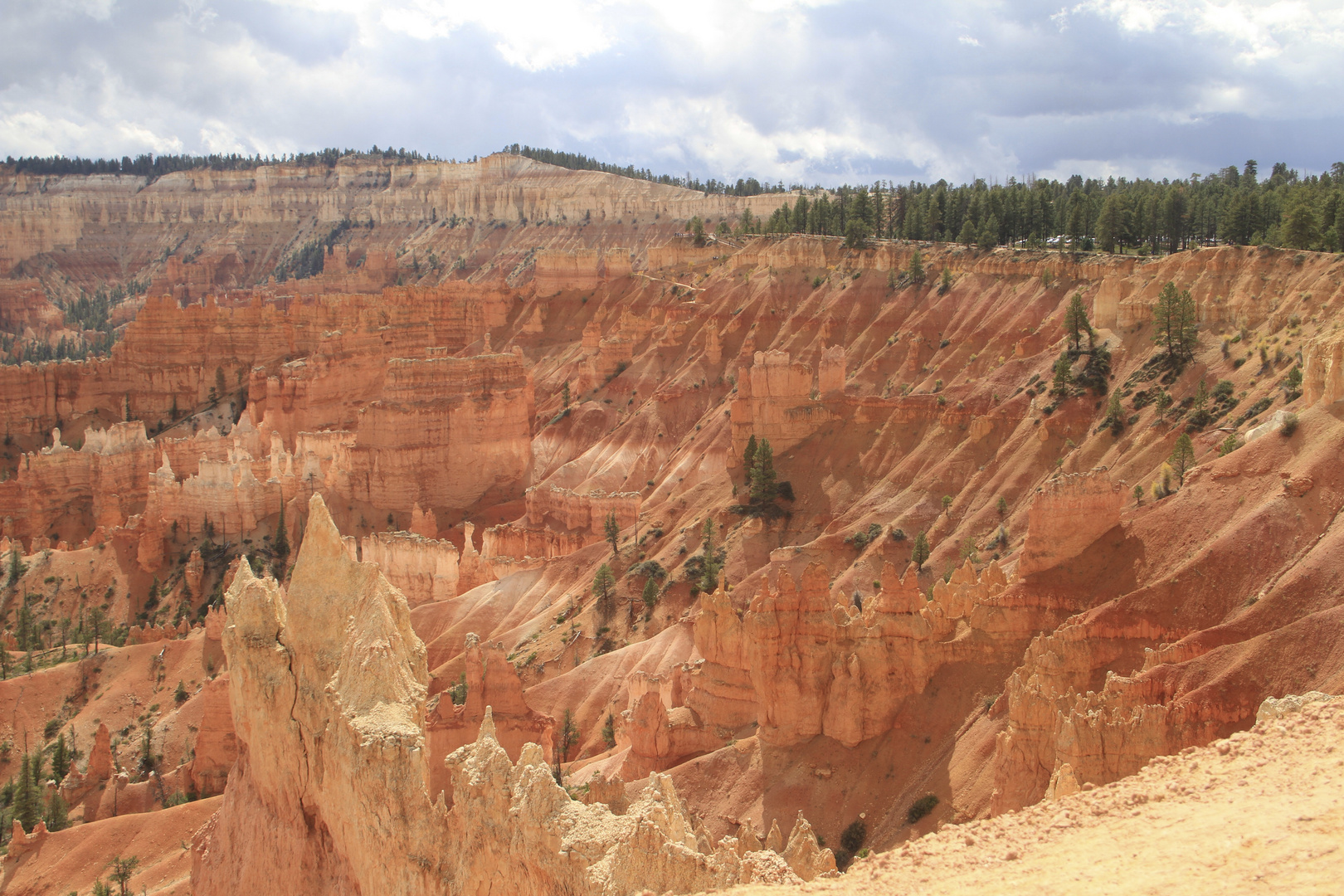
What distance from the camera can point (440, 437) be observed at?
83.9 meters

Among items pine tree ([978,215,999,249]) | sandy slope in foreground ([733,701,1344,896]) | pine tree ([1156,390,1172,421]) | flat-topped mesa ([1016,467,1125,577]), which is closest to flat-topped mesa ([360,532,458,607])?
pine tree ([1156,390,1172,421])

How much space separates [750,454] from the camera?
6125 cm

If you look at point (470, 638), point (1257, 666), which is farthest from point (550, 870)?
point (470, 638)

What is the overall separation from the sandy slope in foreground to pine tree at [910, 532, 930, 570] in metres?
29.2

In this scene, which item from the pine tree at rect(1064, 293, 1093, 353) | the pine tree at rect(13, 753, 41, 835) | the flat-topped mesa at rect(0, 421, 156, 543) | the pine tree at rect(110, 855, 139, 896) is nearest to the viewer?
the pine tree at rect(110, 855, 139, 896)

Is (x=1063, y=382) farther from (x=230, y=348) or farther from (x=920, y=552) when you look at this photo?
(x=230, y=348)

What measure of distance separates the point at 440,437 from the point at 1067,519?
5708 centimetres

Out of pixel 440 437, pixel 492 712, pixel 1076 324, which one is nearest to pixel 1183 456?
pixel 1076 324

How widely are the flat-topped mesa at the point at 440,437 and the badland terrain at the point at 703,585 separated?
0.30 metres

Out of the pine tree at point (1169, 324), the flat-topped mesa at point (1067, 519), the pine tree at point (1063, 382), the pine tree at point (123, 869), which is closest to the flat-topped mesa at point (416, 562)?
the pine tree at point (123, 869)

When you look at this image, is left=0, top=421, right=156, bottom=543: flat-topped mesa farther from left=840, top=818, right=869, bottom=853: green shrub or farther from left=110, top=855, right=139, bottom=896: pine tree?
left=840, top=818, right=869, bottom=853: green shrub

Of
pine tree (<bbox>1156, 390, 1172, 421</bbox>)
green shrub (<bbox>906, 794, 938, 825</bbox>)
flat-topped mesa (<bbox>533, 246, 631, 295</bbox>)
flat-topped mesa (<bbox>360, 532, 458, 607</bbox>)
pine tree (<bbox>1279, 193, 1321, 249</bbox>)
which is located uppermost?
pine tree (<bbox>1279, 193, 1321, 249</bbox>)

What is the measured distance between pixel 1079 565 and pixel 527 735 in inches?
790

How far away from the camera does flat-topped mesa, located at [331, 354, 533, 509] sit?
8125 cm
